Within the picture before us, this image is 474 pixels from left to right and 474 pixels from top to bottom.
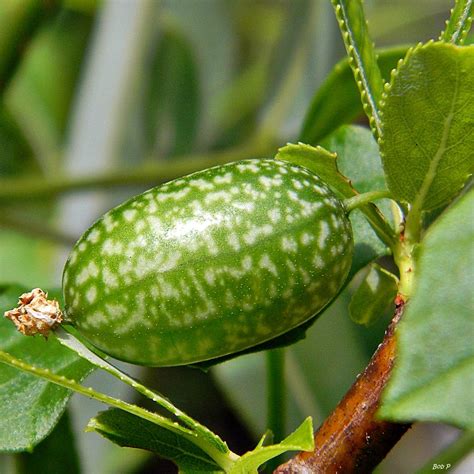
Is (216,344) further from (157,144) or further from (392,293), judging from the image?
(157,144)

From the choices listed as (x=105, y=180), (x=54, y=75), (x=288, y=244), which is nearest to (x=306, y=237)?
(x=288, y=244)

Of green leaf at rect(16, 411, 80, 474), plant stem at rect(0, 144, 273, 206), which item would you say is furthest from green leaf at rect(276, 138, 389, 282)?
Result: plant stem at rect(0, 144, 273, 206)

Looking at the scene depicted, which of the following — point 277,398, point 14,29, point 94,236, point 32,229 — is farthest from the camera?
point 32,229

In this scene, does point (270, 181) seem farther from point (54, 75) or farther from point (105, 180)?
point (54, 75)

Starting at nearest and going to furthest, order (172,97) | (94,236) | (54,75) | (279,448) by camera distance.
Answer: (279,448) < (94,236) < (172,97) < (54,75)

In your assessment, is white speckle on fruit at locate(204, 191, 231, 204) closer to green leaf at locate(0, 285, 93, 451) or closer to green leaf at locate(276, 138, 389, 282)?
green leaf at locate(276, 138, 389, 282)

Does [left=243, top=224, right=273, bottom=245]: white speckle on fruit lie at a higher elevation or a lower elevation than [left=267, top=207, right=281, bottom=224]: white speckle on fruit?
lower
